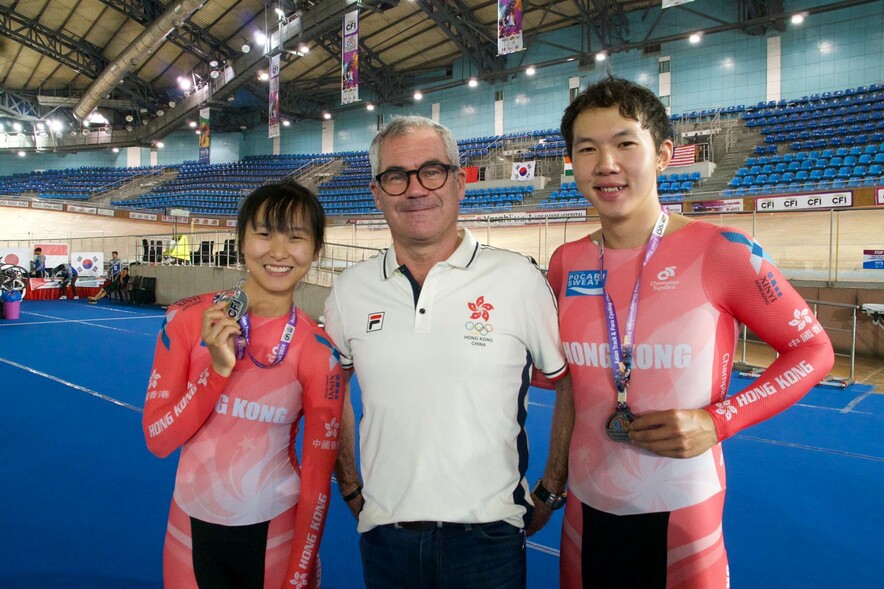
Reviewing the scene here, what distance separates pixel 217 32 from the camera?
25.8 meters

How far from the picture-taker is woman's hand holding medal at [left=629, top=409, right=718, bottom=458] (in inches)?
51.3

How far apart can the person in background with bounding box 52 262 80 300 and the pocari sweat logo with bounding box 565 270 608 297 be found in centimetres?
2296

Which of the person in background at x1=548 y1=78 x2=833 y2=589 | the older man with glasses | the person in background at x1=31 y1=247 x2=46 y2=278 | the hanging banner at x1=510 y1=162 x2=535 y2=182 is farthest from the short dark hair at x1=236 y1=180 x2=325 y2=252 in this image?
the person in background at x1=31 y1=247 x2=46 y2=278

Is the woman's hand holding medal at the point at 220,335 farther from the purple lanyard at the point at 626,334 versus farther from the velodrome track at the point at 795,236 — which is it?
the velodrome track at the point at 795,236

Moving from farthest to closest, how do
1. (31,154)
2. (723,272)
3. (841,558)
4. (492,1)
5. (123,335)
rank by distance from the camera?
1. (31,154)
2. (492,1)
3. (123,335)
4. (841,558)
5. (723,272)

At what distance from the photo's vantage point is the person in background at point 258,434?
154 centimetres

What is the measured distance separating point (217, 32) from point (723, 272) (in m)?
29.6

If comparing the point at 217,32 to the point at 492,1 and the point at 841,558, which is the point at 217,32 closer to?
the point at 492,1

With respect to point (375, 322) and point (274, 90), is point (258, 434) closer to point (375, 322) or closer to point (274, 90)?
point (375, 322)

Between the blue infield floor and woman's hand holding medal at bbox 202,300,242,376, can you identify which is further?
the blue infield floor

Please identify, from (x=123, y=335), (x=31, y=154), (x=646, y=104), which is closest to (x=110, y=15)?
(x=31, y=154)

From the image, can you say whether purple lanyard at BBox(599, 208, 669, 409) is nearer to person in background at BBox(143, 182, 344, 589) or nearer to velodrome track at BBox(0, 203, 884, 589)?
person in background at BBox(143, 182, 344, 589)

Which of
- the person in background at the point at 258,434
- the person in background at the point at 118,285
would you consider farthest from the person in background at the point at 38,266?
the person in background at the point at 258,434

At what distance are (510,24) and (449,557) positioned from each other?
1351 cm
